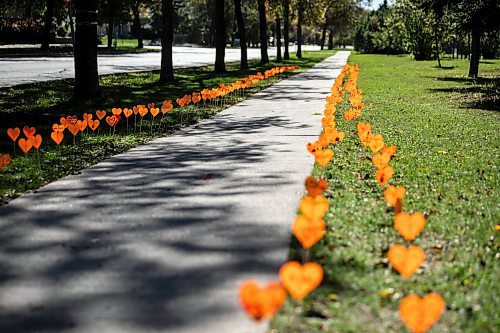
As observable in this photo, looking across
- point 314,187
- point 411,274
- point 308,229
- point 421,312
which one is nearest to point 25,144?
point 314,187

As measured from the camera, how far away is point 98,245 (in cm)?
421

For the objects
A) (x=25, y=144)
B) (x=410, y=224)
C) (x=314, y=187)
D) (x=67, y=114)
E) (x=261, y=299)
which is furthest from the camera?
(x=67, y=114)

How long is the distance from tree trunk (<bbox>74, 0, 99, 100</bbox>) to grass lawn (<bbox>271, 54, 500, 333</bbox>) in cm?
634

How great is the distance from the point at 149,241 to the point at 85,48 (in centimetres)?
975

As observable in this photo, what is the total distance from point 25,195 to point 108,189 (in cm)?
74

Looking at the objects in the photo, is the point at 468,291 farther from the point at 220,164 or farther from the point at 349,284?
the point at 220,164

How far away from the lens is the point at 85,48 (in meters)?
13.1

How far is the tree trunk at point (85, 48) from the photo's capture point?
A: 13.1 meters

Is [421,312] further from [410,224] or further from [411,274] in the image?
[410,224]

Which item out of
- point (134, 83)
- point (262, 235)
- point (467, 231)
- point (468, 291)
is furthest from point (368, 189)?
point (134, 83)

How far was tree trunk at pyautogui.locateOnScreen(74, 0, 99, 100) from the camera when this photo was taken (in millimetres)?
13078

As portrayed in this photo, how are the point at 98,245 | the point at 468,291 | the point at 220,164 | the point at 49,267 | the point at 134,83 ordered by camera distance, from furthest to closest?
the point at 134,83 < the point at 220,164 < the point at 98,245 < the point at 49,267 < the point at 468,291

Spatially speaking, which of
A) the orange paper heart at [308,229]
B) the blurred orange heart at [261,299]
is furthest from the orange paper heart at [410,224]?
the blurred orange heart at [261,299]

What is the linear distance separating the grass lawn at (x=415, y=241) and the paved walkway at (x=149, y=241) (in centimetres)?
36
